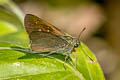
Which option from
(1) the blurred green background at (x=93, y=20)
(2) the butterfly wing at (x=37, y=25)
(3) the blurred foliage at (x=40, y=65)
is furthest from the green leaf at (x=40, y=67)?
(1) the blurred green background at (x=93, y=20)

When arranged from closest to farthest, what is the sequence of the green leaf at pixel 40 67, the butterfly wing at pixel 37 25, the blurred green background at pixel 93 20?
the green leaf at pixel 40 67 → the butterfly wing at pixel 37 25 → the blurred green background at pixel 93 20

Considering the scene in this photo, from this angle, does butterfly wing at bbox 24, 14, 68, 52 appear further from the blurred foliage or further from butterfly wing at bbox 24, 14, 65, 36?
the blurred foliage

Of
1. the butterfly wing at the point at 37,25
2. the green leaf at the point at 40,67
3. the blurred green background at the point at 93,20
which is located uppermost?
the butterfly wing at the point at 37,25

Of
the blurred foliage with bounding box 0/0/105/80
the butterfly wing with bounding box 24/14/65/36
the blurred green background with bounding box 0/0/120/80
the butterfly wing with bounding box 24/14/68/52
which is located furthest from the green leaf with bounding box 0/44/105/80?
the blurred green background with bounding box 0/0/120/80

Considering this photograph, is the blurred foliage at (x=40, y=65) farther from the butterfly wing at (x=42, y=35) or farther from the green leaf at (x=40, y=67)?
the butterfly wing at (x=42, y=35)

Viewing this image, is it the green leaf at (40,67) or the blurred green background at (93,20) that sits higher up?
the green leaf at (40,67)

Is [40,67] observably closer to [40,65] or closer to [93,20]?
[40,65]

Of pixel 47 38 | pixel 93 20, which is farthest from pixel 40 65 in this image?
pixel 93 20
